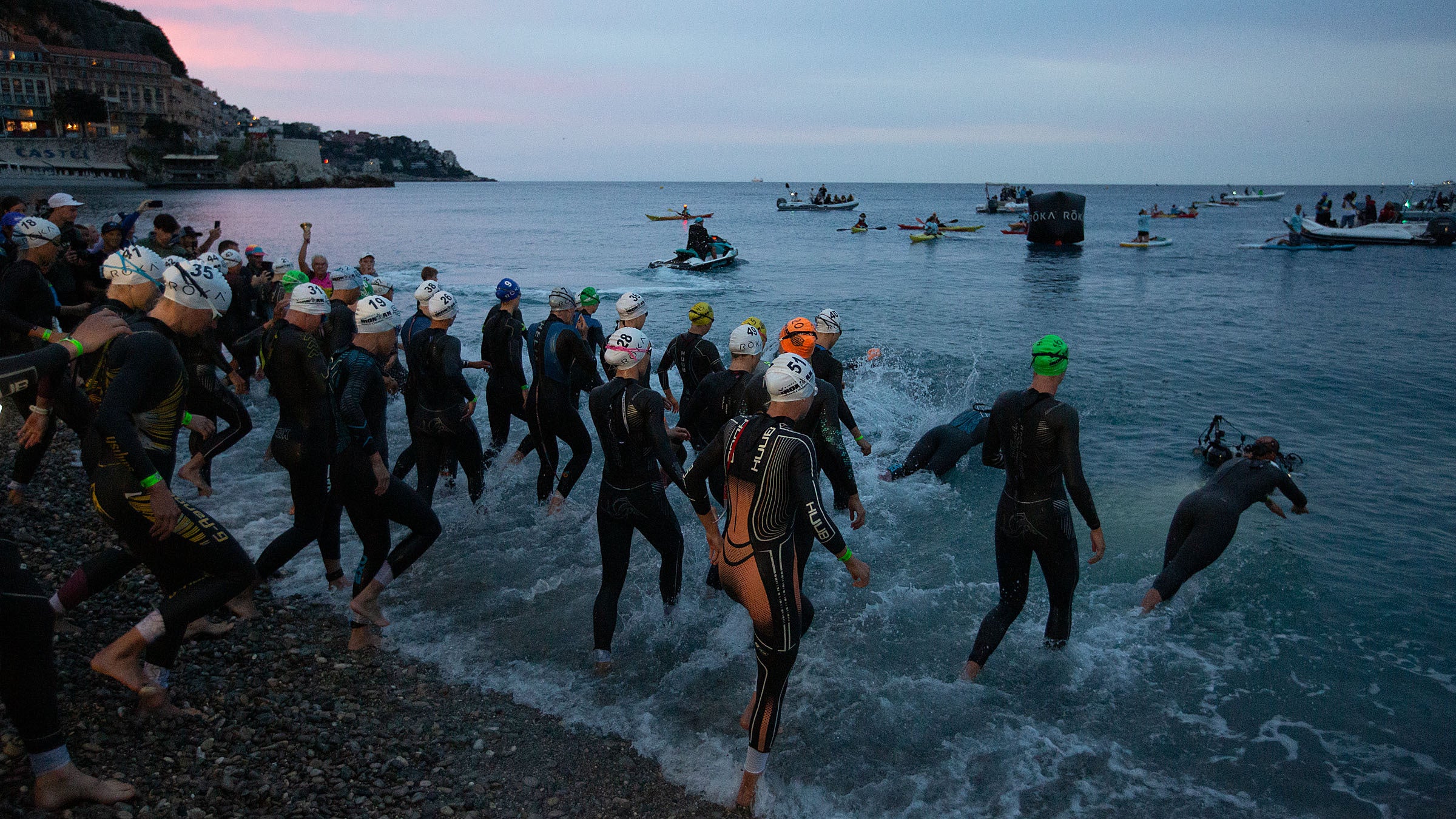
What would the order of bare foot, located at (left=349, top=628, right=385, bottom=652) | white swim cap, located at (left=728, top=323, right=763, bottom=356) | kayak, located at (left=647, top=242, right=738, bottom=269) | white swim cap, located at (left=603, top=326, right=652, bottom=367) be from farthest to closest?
1. kayak, located at (left=647, top=242, right=738, bottom=269)
2. white swim cap, located at (left=728, top=323, right=763, bottom=356)
3. bare foot, located at (left=349, top=628, right=385, bottom=652)
4. white swim cap, located at (left=603, top=326, right=652, bottom=367)

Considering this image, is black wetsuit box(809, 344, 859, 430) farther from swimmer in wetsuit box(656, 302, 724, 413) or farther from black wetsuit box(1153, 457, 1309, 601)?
black wetsuit box(1153, 457, 1309, 601)

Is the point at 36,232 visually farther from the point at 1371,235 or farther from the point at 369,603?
the point at 1371,235

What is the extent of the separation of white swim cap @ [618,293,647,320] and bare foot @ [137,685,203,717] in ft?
14.3

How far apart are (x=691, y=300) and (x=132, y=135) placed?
129151 mm

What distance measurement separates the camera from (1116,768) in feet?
16.2

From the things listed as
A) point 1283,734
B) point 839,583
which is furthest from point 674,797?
point 1283,734

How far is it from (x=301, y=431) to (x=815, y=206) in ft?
290

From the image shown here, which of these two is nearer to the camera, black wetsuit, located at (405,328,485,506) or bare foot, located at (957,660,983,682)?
bare foot, located at (957,660,983,682)

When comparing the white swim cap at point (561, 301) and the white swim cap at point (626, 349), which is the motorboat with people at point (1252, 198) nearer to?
the white swim cap at point (561, 301)

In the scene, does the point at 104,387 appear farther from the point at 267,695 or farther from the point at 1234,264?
the point at 1234,264

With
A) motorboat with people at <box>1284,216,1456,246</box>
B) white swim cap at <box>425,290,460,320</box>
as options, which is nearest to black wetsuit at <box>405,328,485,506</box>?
white swim cap at <box>425,290,460,320</box>

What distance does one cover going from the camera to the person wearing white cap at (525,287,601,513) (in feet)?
24.6

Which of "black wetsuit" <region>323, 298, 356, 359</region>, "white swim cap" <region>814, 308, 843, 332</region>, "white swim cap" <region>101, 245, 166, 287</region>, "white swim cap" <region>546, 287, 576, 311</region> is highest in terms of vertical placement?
"white swim cap" <region>101, 245, 166, 287</region>

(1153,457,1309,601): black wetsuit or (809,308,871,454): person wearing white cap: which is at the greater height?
(809,308,871,454): person wearing white cap
